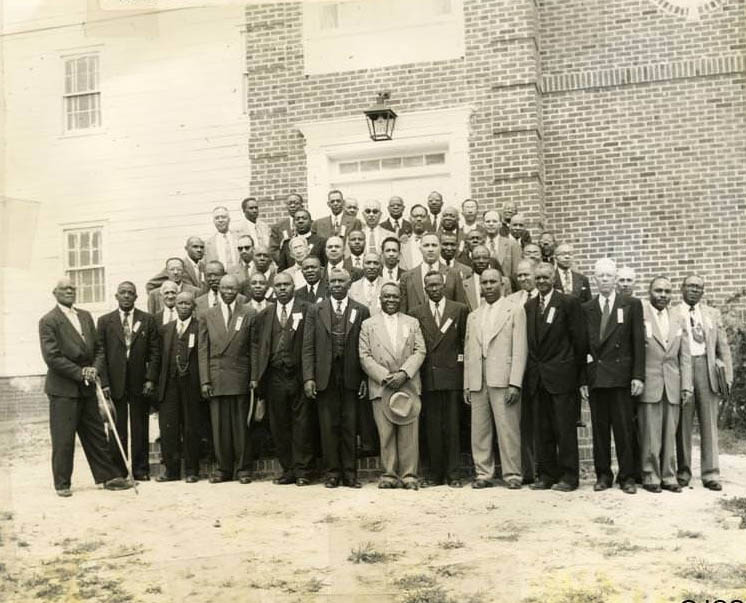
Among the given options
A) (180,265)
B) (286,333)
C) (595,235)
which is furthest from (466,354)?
(595,235)

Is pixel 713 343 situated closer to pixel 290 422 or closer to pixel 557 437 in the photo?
pixel 557 437

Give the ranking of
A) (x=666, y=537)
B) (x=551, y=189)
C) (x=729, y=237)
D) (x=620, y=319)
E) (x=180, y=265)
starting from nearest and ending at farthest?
(x=666, y=537), (x=620, y=319), (x=180, y=265), (x=729, y=237), (x=551, y=189)

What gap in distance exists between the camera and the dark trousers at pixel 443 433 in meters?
6.64

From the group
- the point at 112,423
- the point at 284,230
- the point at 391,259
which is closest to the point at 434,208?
the point at 391,259

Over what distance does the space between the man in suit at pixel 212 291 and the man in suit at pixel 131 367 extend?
1.51 ft

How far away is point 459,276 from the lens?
283 inches

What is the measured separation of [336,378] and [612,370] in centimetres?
208

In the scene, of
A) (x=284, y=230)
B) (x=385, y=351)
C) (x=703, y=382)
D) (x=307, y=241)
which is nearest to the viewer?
(x=703, y=382)

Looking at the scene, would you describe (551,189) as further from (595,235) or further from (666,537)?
(666,537)

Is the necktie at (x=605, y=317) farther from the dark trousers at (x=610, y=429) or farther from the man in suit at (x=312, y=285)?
the man in suit at (x=312, y=285)

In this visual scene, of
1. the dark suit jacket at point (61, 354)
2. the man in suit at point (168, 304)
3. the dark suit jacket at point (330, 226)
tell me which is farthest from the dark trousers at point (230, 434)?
the dark suit jacket at point (330, 226)

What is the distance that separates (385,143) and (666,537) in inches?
231

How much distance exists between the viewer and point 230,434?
Answer: 23.0 ft

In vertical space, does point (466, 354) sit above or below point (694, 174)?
below
